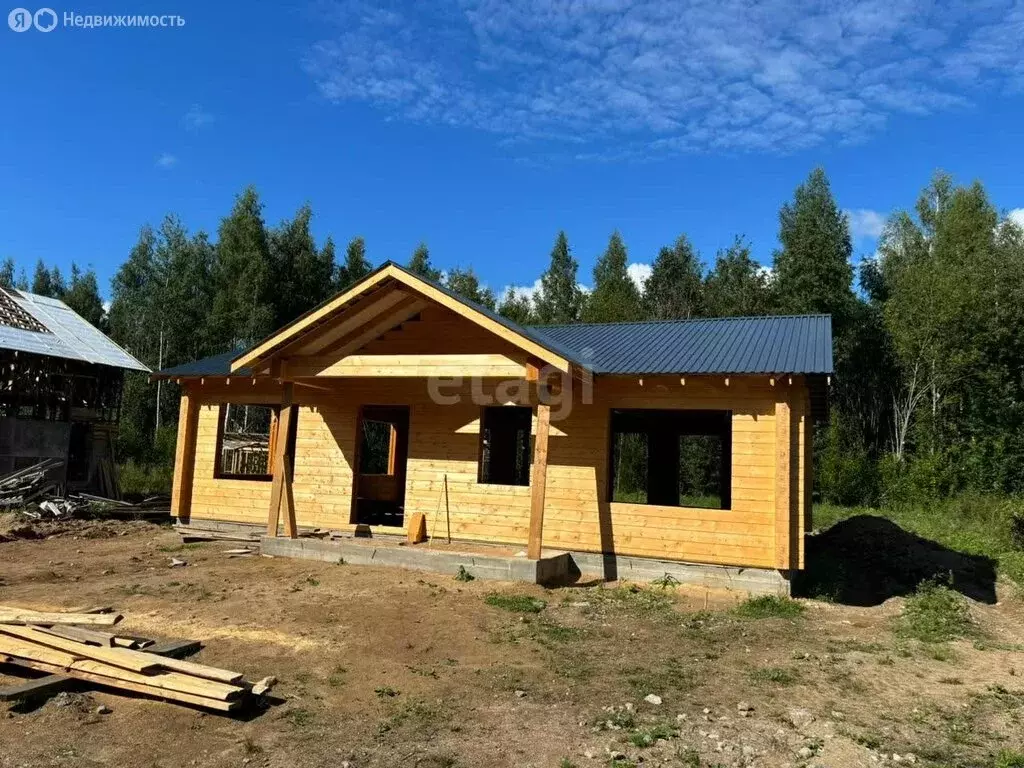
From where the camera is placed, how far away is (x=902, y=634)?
8.40 metres

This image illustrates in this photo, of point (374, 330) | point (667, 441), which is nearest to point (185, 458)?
point (374, 330)

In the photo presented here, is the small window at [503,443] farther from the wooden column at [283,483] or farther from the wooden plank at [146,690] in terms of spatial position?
the wooden plank at [146,690]

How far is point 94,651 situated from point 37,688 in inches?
20.1

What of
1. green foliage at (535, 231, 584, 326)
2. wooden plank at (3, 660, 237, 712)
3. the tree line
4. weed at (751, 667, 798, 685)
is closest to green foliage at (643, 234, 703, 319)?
the tree line

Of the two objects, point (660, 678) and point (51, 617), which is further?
point (51, 617)

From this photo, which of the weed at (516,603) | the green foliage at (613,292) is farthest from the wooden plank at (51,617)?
the green foliage at (613,292)

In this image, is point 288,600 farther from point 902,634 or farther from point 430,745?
point 902,634

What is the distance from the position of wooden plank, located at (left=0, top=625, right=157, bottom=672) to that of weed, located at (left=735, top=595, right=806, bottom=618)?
672 cm

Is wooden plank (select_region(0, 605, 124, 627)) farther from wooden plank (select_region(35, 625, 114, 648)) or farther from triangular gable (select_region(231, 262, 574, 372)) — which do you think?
triangular gable (select_region(231, 262, 574, 372))

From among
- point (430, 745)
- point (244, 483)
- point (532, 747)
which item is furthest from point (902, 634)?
point (244, 483)

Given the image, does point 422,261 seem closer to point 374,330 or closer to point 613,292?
point 613,292

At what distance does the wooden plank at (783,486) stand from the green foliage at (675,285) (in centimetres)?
2608

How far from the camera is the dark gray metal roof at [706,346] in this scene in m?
10.3

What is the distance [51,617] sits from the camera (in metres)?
7.02
